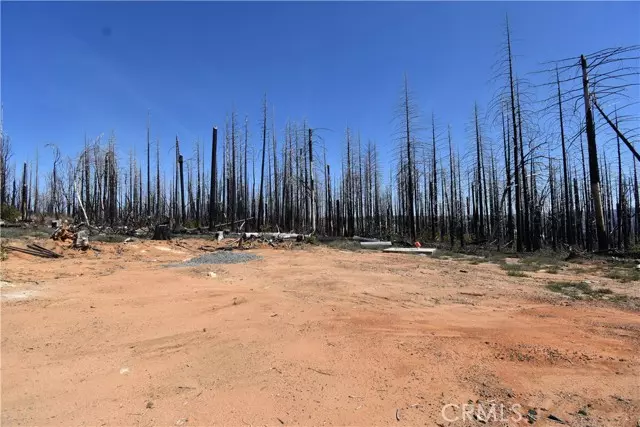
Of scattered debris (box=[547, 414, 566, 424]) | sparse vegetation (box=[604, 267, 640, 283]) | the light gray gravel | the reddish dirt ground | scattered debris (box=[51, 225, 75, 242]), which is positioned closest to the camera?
scattered debris (box=[547, 414, 566, 424])

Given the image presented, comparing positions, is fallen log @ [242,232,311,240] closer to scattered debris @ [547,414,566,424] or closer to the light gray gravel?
the light gray gravel

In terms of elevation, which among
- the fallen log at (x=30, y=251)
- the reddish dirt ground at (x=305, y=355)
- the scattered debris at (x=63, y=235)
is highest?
the scattered debris at (x=63, y=235)

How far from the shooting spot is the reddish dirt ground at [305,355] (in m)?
2.71

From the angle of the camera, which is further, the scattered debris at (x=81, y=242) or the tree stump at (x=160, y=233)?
the tree stump at (x=160, y=233)

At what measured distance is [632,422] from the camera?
2.47m

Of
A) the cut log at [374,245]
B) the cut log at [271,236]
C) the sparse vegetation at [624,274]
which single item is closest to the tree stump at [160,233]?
the cut log at [271,236]

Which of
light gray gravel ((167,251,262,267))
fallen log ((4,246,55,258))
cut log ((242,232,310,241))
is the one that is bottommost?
light gray gravel ((167,251,262,267))

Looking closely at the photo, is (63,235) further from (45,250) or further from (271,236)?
(271,236)

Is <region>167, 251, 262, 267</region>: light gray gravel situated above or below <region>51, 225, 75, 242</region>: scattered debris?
below

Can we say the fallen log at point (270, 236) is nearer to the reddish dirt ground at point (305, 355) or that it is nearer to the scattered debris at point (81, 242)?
the scattered debris at point (81, 242)

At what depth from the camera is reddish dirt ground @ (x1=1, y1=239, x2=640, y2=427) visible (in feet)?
8.89

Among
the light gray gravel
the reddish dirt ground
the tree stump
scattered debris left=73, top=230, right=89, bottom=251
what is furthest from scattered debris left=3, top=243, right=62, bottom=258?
the tree stump

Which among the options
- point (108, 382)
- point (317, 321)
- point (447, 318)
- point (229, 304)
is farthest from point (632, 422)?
point (229, 304)

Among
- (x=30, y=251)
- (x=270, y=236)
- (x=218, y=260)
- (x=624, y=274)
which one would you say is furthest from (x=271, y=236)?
(x=624, y=274)
